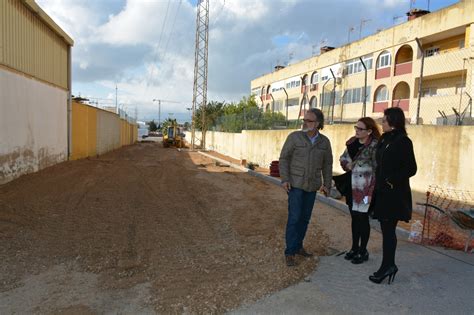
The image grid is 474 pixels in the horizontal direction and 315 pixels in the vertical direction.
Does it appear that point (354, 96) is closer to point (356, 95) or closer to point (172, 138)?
point (356, 95)

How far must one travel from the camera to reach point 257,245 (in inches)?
233

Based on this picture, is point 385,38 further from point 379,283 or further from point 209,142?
point 379,283

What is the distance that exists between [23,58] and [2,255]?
30.5ft

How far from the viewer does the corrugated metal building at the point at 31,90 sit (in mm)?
11227

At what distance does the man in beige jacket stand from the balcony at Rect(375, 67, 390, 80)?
32.5 metres

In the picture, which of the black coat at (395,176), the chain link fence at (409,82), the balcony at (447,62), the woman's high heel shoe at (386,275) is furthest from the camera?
the balcony at (447,62)

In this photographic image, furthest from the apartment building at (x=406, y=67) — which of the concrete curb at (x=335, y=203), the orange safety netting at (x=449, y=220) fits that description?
the orange safety netting at (x=449, y=220)

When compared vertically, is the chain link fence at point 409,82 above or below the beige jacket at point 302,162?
above

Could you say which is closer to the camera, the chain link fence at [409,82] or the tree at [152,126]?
the chain link fence at [409,82]

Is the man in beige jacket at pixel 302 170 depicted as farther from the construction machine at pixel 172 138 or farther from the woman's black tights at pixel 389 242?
the construction machine at pixel 172 138

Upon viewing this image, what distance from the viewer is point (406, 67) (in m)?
32.5

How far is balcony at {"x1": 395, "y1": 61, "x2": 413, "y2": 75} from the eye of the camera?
32041mm

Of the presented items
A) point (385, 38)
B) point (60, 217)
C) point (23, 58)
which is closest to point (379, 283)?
point (60, 217)

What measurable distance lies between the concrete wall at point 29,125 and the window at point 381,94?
26599 millimetres
